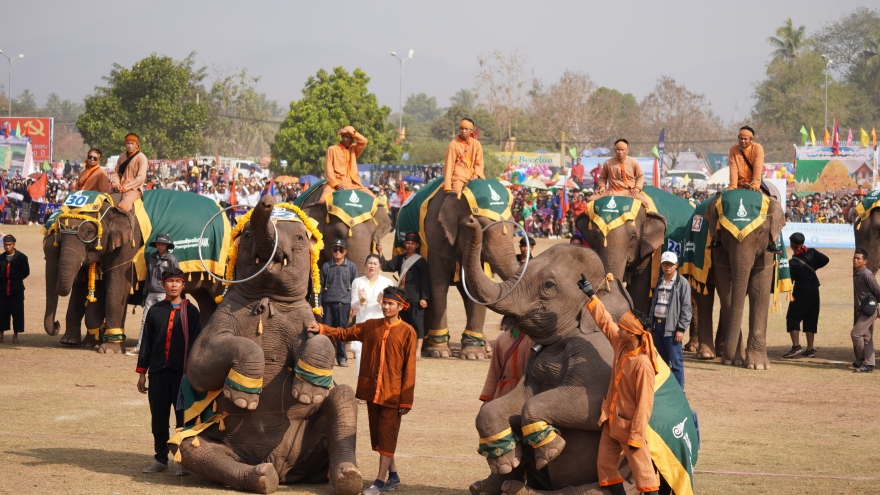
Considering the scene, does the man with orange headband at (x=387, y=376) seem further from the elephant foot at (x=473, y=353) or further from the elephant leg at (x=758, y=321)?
the elephant leg at (x=758, y=321)

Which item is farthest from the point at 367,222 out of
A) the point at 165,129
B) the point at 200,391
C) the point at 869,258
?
the point at 165,129

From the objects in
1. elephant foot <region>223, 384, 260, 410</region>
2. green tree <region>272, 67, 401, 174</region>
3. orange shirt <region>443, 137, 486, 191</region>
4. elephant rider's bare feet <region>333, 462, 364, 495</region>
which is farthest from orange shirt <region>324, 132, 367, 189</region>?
green tree <region>272, 67, 401, 174</region>

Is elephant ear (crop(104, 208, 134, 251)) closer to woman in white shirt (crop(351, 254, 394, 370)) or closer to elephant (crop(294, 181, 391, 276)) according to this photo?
elephant (crop(294, 181, 391, 276))

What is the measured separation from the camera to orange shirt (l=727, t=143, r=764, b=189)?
15203 mm

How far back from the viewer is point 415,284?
15.0 m

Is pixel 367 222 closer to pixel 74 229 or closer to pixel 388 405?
pixel 74 229

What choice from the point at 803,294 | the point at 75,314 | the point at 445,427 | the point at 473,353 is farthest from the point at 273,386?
the point at 803,294

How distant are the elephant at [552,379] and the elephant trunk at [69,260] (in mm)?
8746

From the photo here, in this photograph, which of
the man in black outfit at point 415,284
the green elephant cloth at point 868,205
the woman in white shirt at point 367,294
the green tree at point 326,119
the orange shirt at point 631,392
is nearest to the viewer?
the orange shirt at point 631,392

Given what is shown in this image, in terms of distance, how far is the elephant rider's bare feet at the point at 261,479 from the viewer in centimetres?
798

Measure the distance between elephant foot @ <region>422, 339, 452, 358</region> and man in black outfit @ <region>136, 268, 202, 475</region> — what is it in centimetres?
716

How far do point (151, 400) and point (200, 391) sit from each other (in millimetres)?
680

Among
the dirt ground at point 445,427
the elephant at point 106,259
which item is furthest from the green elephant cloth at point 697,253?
the elephant at point 106,259

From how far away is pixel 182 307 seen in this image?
353 inches
